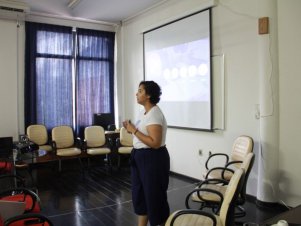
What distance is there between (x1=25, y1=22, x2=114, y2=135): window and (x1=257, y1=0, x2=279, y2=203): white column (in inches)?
152

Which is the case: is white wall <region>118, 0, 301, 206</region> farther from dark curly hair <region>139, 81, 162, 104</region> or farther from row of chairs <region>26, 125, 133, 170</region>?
dark curly hair <region>139, 81, 162, 104</region>

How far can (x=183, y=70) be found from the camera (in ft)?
15.8

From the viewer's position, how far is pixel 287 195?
3.46m

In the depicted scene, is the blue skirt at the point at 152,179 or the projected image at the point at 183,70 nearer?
the blue skirt at the point at 152,179

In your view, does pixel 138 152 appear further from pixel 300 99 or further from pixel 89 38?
pixel 89 38

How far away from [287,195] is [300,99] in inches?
45.4

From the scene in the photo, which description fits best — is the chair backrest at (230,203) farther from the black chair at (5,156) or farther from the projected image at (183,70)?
the black chair at (5,156)

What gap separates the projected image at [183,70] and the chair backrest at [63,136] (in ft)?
6.56

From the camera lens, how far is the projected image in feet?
14.5

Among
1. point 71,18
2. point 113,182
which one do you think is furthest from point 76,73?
point 113,182

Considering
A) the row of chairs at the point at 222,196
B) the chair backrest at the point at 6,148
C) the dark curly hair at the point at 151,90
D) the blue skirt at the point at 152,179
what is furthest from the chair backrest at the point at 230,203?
the chair backrest at the point at 6,148

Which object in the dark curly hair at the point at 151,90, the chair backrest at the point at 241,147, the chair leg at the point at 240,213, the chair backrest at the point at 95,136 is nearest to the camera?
the dark curly hair at the point at 151,90

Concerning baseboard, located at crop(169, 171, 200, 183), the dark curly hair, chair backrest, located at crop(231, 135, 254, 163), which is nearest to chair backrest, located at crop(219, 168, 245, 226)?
A: the dark curly hair

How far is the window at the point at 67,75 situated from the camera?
5766 millimetres
